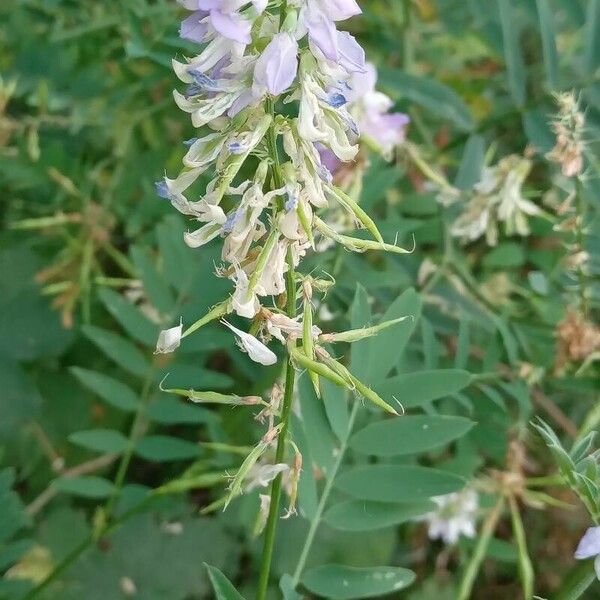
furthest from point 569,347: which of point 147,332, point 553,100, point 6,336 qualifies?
point 6,336

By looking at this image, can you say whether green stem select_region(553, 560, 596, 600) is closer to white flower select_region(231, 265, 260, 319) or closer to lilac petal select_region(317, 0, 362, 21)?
white flower select_region(231, 265, 260, 319)

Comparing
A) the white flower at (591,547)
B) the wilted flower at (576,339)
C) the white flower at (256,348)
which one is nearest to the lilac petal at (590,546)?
the white flower at (591,547)

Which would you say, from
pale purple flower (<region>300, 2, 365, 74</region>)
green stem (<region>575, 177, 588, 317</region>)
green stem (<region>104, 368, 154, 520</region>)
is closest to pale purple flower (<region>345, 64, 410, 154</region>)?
green stem (<region>575, 177, 588, 317</region>)

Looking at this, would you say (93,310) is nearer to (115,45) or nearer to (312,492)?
(115,45)

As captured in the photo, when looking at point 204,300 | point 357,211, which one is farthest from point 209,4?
point 204,300

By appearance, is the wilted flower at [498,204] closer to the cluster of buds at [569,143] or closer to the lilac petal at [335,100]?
the cluster of buds at [569,143]

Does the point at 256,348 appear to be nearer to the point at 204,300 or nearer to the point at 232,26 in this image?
the point at 232,26

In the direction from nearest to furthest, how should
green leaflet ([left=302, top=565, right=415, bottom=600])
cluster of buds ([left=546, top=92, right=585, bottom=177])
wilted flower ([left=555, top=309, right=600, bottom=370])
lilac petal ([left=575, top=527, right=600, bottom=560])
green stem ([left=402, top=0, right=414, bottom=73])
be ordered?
1. lilac petal ([left=575, top=527, right=600, bottom=560])
2. green leaflet ([left=302, top=565, right=415, bottom=600])
3. cluster of buds ([left=546, top=92, right=585, bottom=177])
4. wilted flower ([left=555, top=309, right=600, bottom=370])
5. green stem ([left=402, top=0, right=414, bottom=73])
